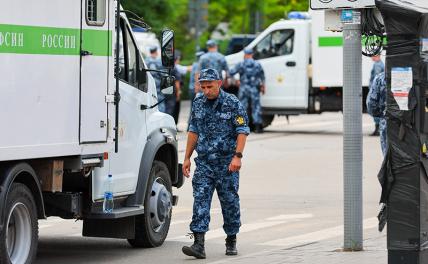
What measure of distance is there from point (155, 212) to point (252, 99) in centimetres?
1561

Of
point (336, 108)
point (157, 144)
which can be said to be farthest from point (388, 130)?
point (336, 108)

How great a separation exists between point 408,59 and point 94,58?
2804 mm

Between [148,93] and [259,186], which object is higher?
[148,93]

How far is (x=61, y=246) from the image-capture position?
484 inches

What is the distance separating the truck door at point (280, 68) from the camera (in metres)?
27.8

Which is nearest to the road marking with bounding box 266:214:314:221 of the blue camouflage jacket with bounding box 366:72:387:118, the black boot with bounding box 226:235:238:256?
the blue camouflage jacket with bounding box 366:72:387:118

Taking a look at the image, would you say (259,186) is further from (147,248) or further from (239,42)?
(239,42)

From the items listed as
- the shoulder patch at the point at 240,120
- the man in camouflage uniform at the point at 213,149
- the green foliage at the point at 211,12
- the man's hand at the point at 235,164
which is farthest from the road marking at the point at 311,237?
the green foliage at the point at 211,12

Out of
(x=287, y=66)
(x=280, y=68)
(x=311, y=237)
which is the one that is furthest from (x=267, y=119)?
(x=311, y=237)

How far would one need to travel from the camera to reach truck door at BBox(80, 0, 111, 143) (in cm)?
1034

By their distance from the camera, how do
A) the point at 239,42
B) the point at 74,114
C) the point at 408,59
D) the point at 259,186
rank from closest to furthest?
the point at 408,59 < the point at 74,114 < the point at 259,186 < the point at 239,42

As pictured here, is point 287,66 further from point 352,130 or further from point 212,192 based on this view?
point 352,130

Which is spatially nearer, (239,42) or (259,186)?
(259,186)

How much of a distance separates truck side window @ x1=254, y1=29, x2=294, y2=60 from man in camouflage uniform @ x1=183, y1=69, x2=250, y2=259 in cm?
1674
